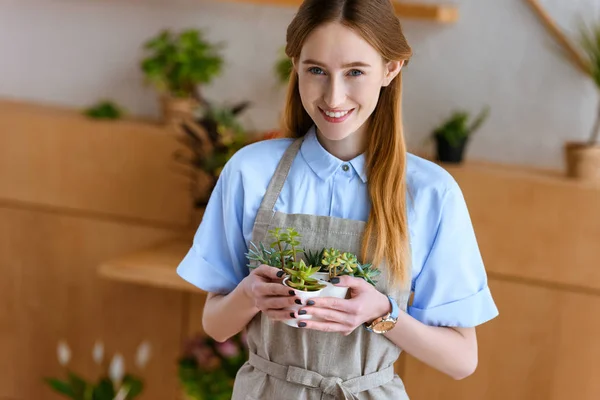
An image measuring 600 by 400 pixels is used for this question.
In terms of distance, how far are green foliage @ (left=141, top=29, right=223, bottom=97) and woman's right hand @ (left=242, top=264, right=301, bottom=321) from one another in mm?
1677

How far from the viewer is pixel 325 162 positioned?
1470 mm

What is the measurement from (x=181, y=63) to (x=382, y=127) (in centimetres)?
160

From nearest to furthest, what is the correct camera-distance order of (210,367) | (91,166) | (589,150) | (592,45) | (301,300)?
(301,300) → (589,150) → (592,45) → (210,367) → (91,166)

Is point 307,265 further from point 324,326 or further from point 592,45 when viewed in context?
point 592,45

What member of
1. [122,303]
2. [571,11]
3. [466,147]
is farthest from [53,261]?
[571,11]

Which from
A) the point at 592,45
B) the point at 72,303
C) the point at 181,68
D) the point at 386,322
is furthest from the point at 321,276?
the point at 72,303

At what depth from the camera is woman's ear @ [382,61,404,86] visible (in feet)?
4.58

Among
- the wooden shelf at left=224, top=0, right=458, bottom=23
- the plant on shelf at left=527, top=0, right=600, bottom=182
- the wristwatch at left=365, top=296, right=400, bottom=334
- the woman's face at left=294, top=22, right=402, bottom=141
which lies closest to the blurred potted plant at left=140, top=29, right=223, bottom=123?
the wooden shelf at left=224, top=0, right=458, bottom=23

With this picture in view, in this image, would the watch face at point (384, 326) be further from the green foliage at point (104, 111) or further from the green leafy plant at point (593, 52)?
the green foliage at point (104, 111)

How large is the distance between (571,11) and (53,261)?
2084 millimetres

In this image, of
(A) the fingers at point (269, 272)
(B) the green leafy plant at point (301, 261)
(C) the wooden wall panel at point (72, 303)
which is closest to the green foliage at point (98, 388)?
(C) the wooden wall panel at point (72, 303)

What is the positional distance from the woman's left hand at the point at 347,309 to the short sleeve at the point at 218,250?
0.86 ft

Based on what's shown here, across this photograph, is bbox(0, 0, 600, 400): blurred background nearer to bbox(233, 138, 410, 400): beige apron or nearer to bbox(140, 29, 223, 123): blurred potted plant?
bbox(140, 29, 223, 123): blurred potted plant

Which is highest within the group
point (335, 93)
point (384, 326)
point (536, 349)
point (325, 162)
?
point (335, 93)
